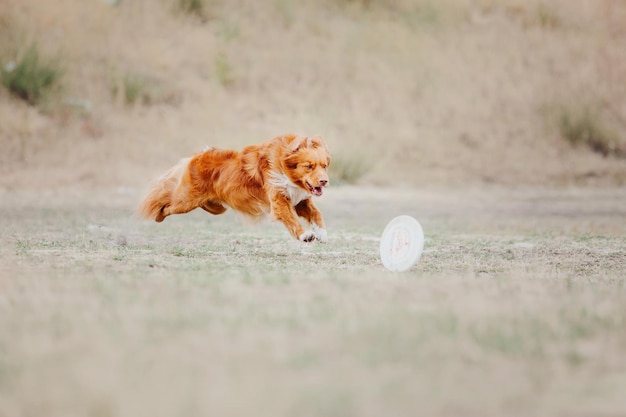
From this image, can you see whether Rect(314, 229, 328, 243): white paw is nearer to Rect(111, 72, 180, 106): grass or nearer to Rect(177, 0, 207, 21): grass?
Rect(111, 72, 180, 106): grass

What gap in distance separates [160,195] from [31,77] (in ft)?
36.5

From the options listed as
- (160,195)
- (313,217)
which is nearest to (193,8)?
(160,195)

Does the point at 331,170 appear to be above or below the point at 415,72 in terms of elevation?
below

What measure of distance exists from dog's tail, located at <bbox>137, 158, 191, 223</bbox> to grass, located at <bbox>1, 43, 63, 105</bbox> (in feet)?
35.9

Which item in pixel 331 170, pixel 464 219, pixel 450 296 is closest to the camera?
pixel 450 296

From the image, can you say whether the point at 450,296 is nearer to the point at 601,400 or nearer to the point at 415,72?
the point at 601,400

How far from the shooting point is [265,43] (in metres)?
22.5

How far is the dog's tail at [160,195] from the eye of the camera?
8992 millimetres

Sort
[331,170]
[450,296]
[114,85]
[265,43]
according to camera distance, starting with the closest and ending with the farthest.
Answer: [450,296] → [331,170] → [114,85] → [265,43]

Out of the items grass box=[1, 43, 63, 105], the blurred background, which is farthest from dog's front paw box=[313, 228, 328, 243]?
grass box=[1, 43, 63, 105]

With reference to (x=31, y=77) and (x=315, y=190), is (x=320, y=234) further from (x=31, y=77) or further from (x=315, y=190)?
(x=31, y=77)

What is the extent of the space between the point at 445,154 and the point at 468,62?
3.57 m

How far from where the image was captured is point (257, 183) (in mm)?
8438

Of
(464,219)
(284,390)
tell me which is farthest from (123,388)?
(464,219)
